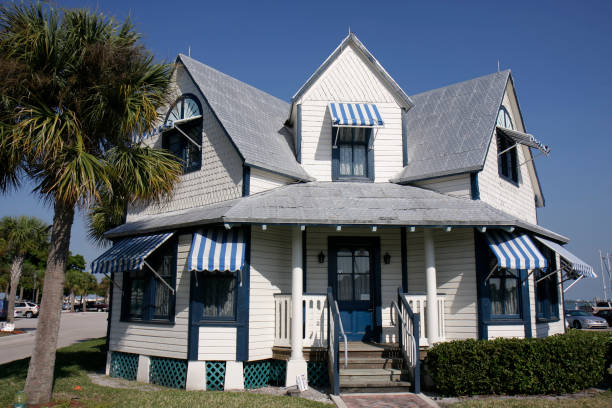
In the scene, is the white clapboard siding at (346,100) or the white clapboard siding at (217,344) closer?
the white clapboard siding at (217,344)

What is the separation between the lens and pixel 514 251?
11.3 metres

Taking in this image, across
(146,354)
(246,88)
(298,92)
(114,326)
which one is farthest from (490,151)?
(114,326)

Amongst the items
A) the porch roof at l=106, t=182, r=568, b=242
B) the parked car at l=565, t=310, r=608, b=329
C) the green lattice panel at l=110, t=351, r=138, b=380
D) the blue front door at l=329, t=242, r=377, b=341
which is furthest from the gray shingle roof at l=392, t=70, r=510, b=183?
the parked car at l=565, t=310, r=608, b=329

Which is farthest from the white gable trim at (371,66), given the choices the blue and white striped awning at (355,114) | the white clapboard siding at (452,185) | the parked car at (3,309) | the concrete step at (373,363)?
the parked car at (3,309)

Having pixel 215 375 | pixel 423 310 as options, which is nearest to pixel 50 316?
pixel 215 375

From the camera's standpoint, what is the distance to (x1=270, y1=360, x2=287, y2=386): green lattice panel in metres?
11.6

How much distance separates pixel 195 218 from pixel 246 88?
265 inches

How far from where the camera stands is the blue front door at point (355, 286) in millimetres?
12391

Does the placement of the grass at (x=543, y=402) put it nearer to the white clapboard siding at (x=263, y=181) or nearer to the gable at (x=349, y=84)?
the white clapboard siding at (x=263, y=181)

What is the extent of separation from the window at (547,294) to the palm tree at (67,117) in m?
10.5

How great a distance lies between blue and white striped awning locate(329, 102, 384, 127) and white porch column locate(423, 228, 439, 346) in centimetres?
378

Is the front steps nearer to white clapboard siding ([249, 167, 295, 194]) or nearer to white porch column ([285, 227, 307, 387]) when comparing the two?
white porch column ([285, 227, 307, 387])

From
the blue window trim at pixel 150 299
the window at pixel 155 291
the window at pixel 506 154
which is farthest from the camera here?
the window at pixel 506 154

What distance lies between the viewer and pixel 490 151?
1377cm
